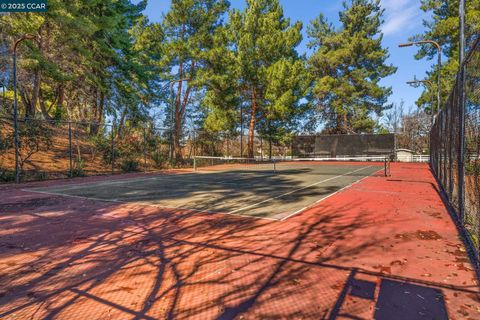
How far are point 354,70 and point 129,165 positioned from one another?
30645 mm

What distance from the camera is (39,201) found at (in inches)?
302

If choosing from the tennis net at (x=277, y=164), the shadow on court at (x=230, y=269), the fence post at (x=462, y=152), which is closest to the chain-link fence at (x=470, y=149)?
the fence post at (x=462, y=152)

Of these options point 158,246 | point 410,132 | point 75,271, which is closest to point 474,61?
point 158,246

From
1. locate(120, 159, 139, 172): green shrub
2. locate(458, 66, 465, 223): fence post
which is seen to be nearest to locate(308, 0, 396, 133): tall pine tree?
locate(120, 159, 139, 172): green shrub

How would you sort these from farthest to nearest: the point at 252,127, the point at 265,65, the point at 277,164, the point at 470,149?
the point at 265,65, the point at 252,127, the point at 277,164, the point at 470,149

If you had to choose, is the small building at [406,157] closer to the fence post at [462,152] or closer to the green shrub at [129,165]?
the green shrub at [129,165]

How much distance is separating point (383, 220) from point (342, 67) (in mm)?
36446

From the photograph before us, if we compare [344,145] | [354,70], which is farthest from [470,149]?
[354,70]

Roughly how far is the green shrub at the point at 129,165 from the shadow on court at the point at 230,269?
11491 millimetres

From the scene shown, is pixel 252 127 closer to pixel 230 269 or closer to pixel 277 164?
pixel 277 164

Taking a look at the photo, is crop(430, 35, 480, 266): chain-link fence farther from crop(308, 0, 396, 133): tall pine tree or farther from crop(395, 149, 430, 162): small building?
crop(308, 0, 396, 133): tall pine tree

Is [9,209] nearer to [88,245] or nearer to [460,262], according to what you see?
[88,245]

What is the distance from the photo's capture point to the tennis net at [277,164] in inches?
781

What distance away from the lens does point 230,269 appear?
3.30m
